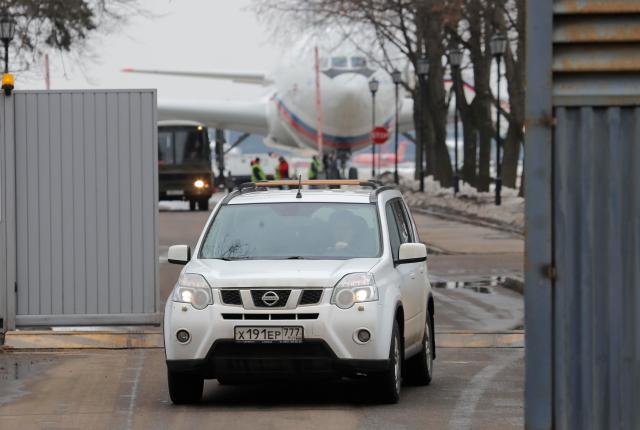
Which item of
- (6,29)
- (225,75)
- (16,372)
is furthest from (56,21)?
(225,75)

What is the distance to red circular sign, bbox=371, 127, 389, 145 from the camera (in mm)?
63531

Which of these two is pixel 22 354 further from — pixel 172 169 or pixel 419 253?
pixel 172 169

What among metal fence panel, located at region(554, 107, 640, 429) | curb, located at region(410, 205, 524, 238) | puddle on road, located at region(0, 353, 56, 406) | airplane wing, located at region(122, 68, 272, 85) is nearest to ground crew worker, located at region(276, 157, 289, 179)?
curb, located at region(410, 205, 524, 238)

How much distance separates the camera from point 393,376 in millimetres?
11414

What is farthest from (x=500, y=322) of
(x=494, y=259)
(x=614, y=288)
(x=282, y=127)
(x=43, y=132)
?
(x=282, y=127)

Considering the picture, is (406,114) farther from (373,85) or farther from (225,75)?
(373,85)

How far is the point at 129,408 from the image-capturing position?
11.4 m

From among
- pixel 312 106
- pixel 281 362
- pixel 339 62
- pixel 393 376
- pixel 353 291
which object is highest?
pixel 339 62

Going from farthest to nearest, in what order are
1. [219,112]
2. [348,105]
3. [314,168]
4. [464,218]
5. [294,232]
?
[219,112], [348,105], [314,168], [464,218], [294,232]

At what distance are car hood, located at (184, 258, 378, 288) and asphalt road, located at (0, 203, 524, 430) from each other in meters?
0.87

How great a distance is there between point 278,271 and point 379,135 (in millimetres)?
52494

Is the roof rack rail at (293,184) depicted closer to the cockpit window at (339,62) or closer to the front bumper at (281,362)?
the front bumper at (281,362)

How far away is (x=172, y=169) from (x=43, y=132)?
127 ft

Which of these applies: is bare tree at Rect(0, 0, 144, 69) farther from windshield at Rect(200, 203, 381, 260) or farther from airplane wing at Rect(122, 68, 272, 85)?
airplane wing at Rect(122, 68, 272, 85)
